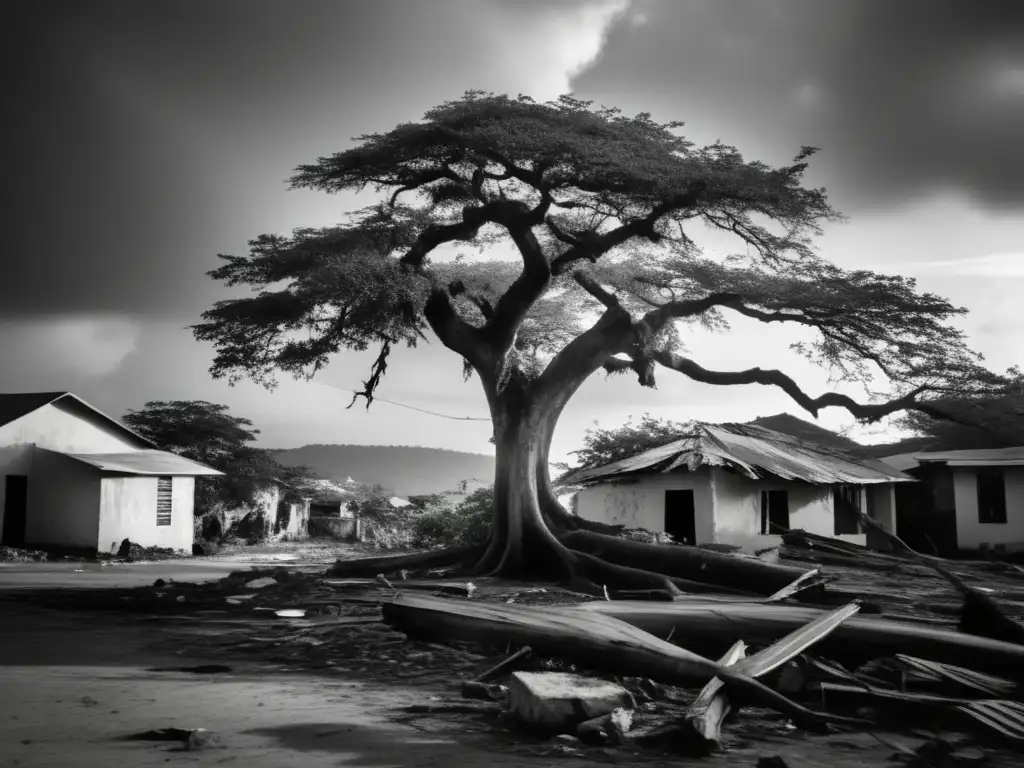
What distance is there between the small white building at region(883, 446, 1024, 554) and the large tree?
31.8ft

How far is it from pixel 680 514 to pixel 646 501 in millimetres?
2462

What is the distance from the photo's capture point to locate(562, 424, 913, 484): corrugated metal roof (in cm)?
2131

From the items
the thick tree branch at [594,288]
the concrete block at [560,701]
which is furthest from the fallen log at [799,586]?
the thick tree branch at [594,288]

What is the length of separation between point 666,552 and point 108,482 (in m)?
18.7

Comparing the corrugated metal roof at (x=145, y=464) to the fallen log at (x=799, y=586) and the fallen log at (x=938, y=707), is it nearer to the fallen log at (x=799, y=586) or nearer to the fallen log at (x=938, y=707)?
the fallen log at (x=799, y=586)

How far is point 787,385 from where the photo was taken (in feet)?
61.0

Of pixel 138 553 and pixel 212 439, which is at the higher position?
pixel 212 439

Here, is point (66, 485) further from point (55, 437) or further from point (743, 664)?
point (743, 664)

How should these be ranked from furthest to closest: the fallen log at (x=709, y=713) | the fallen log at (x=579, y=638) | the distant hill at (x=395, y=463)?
the distant hill at (x=395, y=463) → the fallen log at (x=579, y=638) → the fallen log at (x=709, y=713)

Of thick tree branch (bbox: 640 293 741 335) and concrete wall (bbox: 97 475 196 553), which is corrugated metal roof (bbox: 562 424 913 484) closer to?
thick tree branch (bbox: 640 293 741 335)

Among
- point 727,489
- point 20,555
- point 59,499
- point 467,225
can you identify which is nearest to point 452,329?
point 467,225

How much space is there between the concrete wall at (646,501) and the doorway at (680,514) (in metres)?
1.29

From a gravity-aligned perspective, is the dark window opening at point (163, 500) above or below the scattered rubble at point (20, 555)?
above

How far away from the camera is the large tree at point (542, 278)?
1524cm
